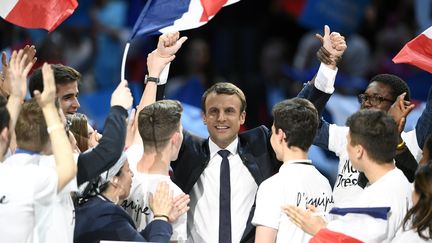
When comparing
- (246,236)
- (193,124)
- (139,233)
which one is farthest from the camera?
(193,124)

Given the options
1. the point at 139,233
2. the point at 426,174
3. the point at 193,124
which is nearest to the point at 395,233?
the point at 426,174

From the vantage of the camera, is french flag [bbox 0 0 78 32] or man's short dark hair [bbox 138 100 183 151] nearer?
man's short dark hair [bbox 138 100 183 151]

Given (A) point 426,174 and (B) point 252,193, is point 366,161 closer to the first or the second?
(A) point 426,174

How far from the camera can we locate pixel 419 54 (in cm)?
783

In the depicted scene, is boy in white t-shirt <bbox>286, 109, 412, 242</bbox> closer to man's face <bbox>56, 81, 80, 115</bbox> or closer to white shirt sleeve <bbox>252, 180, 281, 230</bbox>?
white shirt sleeve <bbox>252, 180, 281, 230</bbox>

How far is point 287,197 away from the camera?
679 centimetres

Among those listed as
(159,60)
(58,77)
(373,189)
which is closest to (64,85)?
(58,77)

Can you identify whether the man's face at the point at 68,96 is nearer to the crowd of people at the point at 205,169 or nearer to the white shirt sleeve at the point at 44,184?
the crowd of people at the point at 205,169

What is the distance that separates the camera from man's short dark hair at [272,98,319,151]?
6.87 metres

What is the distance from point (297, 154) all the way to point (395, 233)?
0.83 meters

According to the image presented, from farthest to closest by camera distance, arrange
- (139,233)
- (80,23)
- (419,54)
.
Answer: (80,23) < (419,54) < (139,233)

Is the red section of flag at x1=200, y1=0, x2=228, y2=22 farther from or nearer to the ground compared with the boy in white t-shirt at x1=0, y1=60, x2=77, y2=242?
farther from the ground

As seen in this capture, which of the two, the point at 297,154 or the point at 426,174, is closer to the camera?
the point at 426,174

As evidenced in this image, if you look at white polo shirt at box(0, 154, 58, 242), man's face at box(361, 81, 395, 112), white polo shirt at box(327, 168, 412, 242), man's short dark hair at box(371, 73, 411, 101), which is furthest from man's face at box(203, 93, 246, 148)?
white polo shirt at box(0, 154, 58, 242)
